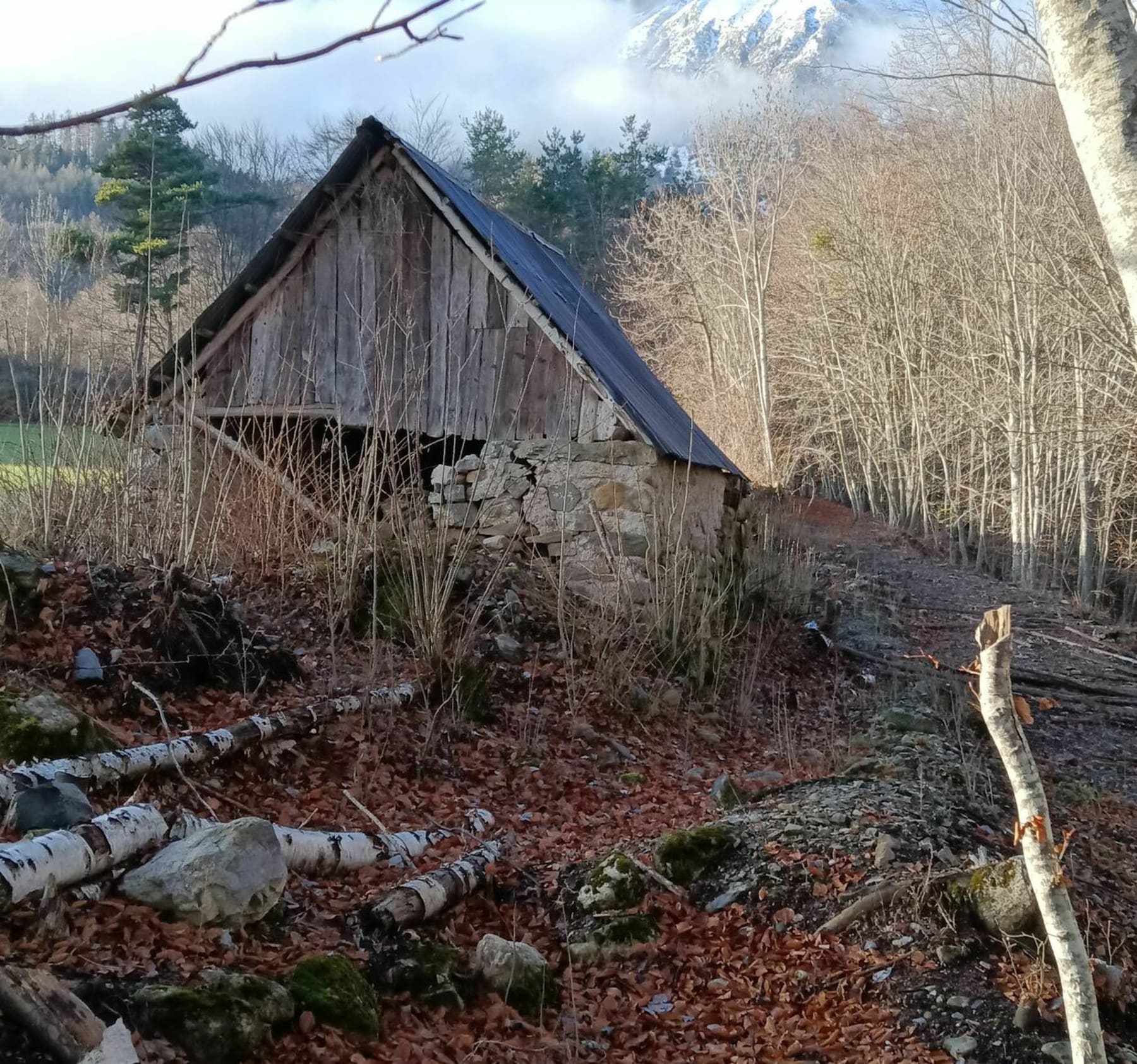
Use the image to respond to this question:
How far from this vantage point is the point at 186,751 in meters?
4.30

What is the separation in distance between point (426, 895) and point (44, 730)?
1778 mm

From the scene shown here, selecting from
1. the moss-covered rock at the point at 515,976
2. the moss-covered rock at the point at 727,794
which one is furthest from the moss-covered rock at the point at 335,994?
the moss-covered rock at the point at 727,794

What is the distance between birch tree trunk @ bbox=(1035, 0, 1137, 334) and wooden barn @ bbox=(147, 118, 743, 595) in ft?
18.0

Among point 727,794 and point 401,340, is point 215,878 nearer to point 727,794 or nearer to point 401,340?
point 727,794

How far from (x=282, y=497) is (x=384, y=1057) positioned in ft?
16.0

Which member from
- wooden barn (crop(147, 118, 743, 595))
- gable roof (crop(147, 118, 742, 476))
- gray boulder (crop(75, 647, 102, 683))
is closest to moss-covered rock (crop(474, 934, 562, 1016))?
gray boulder (crop(75, 647, 102, 683))

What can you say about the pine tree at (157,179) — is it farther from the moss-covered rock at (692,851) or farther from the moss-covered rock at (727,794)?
the moss-covered rock at (692,851)

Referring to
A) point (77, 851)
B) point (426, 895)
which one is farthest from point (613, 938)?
point (77, 851)

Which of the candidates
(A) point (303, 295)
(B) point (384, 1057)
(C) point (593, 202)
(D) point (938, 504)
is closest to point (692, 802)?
(B) point (384, 1057)

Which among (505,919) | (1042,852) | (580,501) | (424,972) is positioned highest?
(580,501)

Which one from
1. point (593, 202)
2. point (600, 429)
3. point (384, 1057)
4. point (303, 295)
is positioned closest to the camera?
point (384, 1057)

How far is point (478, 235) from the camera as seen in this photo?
9117 mm

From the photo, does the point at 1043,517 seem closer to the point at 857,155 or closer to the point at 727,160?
the point at 857,155

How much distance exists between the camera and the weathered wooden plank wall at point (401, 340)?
→ 29.3 feet
